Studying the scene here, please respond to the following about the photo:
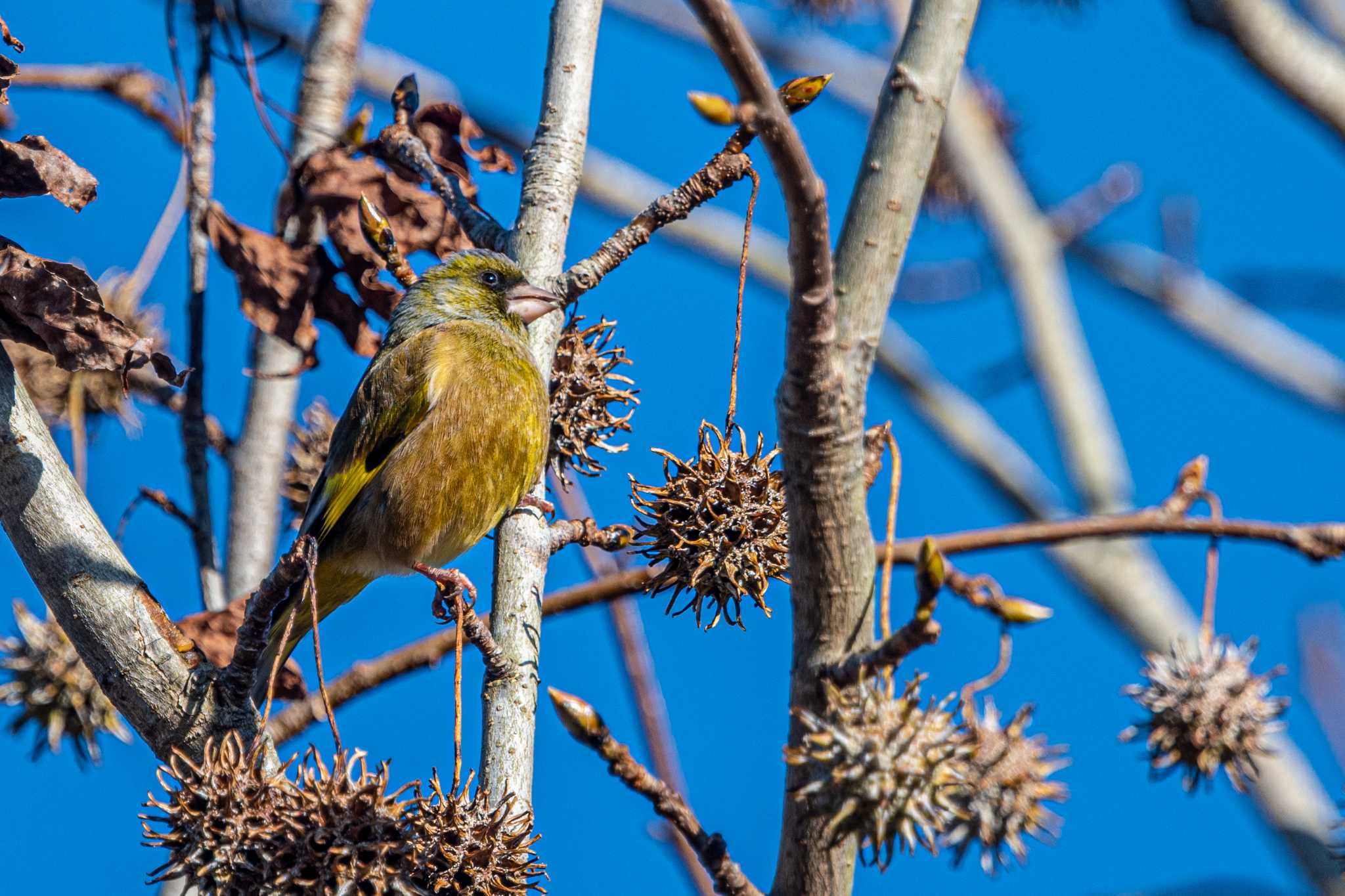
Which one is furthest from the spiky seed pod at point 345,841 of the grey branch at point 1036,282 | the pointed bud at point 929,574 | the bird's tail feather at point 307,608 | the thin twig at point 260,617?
the grey branch at point 1036,282

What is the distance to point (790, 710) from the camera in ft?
7.26

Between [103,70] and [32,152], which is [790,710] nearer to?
[32,152]

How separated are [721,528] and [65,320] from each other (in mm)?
1600

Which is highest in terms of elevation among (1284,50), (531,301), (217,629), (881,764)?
(1284,50)

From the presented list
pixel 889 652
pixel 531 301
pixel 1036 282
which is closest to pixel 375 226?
pixel 531 301

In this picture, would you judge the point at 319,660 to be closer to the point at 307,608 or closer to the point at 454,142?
the point at 307,608

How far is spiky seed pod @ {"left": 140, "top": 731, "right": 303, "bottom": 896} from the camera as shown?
2238 mm

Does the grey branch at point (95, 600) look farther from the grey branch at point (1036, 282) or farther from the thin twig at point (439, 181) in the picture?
the grey branch at point (1036, 282)

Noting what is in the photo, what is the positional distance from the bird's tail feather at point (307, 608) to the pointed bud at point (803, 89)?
6.38 feet

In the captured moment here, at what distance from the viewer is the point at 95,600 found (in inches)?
107

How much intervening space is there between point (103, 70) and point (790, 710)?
12.9 ft

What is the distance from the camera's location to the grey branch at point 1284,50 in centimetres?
643

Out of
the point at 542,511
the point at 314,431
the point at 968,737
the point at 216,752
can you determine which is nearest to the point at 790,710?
the point at 968,737

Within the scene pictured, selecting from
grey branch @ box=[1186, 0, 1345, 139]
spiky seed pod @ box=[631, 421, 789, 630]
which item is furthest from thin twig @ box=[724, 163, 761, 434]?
grey branch @ box=[1186, 0, 1345, 139]
